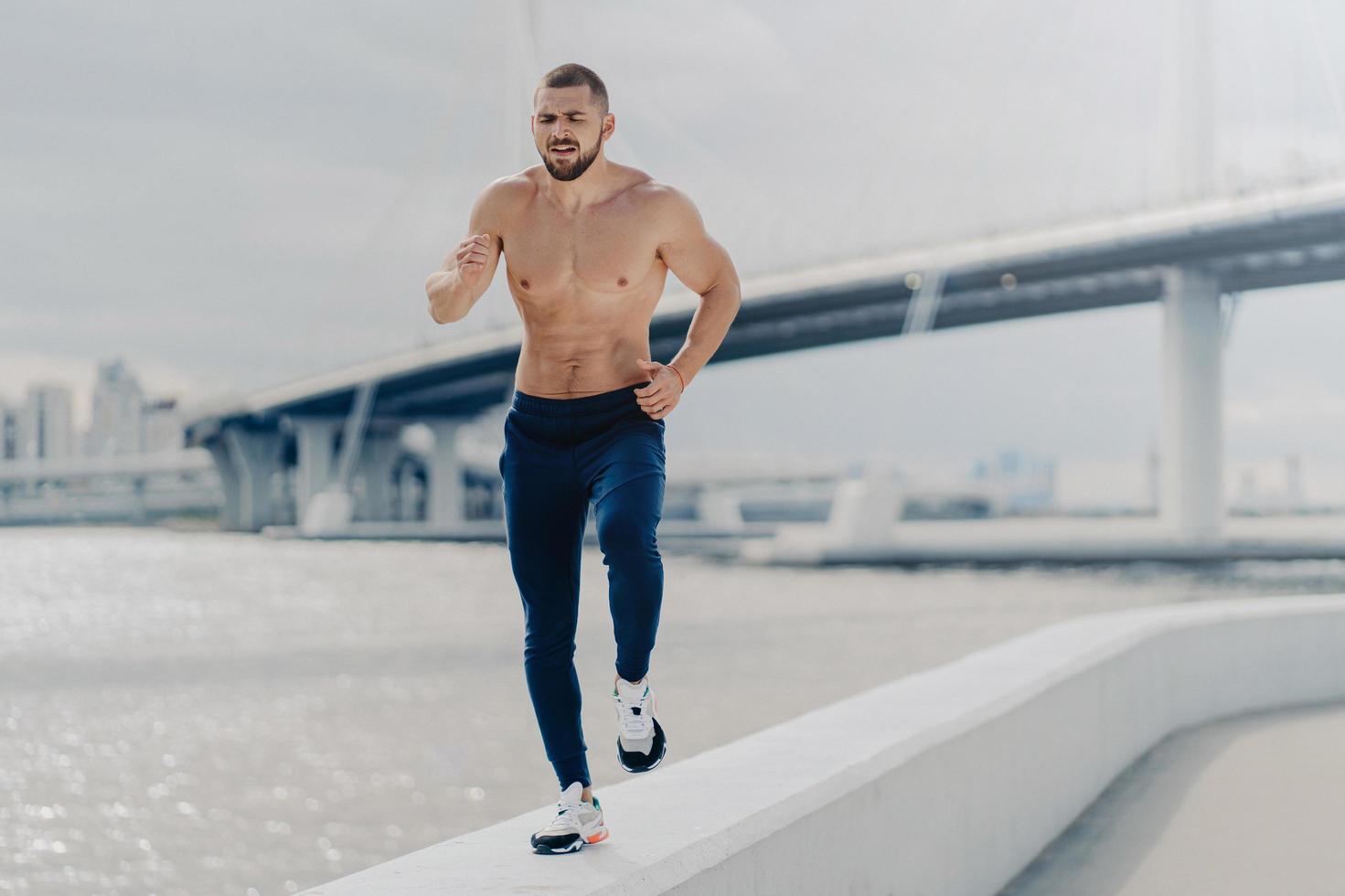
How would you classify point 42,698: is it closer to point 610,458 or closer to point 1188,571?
point 610,458

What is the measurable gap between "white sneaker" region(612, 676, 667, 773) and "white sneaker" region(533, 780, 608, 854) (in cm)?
12

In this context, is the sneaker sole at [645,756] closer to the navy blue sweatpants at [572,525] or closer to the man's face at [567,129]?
the navy blue sweatpants at [572,525]

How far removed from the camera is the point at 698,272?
10.1 feet

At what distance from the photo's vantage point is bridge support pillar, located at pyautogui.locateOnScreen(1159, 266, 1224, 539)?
39.9 m

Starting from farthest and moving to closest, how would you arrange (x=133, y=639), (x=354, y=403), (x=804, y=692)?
(x=354, y=403)
(x=133, y=639)
(x=804, y=692)

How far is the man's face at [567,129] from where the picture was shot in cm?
286

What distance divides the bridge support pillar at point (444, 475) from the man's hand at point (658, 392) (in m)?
65.4

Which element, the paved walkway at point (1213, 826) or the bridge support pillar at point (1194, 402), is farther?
the bridge support pillar at point (1194, 402)

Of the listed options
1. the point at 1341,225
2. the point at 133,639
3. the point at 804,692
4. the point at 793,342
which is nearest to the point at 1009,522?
the point at 793,342

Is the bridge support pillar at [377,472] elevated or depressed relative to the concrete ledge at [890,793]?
elevated

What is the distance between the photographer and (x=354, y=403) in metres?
62.1

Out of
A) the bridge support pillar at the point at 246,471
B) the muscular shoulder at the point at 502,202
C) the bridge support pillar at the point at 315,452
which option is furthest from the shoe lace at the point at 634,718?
the bridge support pillar at the point at 246,471

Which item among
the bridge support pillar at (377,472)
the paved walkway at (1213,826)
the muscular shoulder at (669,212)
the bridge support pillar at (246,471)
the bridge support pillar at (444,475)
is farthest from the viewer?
the bridge support pillar at (377,472)

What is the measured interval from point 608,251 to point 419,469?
86.0m
